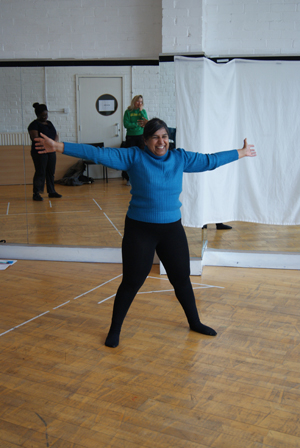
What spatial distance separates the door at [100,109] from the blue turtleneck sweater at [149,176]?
197 centimetres

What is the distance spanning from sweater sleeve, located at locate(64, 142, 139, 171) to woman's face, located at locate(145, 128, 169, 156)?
0.11 meters

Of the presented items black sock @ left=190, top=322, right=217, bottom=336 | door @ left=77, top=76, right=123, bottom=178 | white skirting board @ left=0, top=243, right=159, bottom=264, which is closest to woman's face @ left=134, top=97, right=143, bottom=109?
door @ left=77, top=76, right=123, bottom=178

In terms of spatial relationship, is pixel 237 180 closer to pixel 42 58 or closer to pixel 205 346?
pixel 205 346

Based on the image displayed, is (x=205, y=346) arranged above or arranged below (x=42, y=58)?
below

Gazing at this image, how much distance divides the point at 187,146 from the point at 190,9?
125 centimetres

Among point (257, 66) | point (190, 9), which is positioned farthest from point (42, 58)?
point (257, 66)

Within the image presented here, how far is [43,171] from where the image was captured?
15.4 ft

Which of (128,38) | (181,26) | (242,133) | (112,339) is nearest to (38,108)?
(128,38)

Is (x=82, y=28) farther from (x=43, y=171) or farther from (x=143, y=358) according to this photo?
(x=143, y=358)

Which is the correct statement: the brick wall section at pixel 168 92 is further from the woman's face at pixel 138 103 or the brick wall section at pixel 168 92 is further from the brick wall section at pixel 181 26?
the woman's face at pixel 138 103

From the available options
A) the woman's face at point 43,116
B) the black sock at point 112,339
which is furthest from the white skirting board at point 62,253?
the black sock at point 112,339

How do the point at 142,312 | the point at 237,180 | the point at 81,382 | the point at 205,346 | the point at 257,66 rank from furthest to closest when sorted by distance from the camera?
the point at 237,180
the point at 257,66
the point at 142,312
the point at 205,346
the point at 81,382

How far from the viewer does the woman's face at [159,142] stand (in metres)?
2.63

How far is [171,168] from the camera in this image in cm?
268
